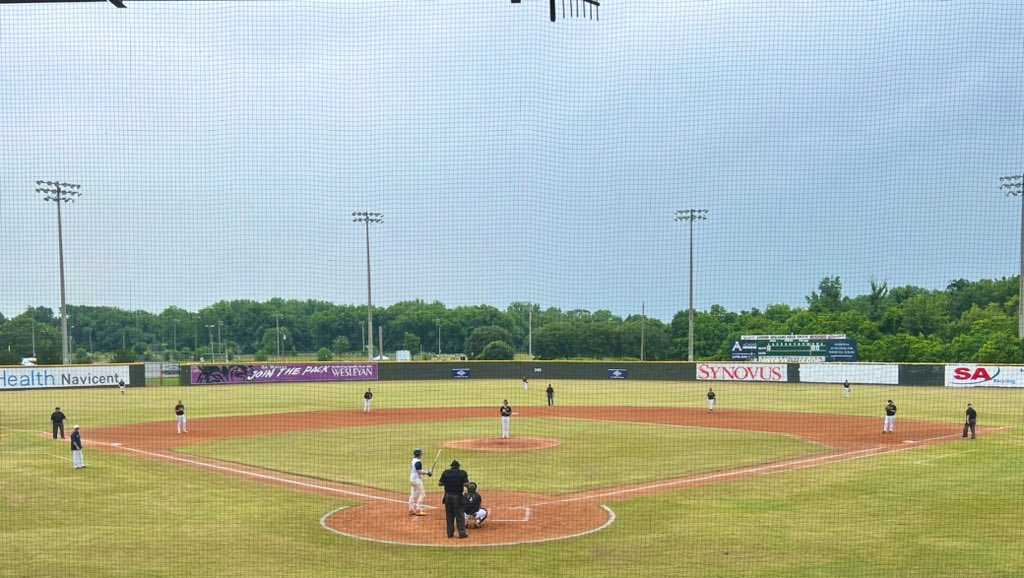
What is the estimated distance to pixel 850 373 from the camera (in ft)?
164

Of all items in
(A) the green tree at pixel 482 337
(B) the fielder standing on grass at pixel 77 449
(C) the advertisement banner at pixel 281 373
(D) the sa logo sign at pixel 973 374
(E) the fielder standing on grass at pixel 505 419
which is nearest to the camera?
(B) the fielder standing on grass at pixel 77 449

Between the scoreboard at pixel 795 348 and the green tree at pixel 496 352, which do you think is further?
the green tree at pixel 496 352

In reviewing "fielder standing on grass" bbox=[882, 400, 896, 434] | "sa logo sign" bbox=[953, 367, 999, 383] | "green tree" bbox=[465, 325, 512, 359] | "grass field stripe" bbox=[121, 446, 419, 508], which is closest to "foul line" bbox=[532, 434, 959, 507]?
"fielder standing on grass" bbox=[882, 400, 896, 434]

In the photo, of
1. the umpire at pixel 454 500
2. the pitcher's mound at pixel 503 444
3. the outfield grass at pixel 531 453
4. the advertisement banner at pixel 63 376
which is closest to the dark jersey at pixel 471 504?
the umpire at pixel 454 500

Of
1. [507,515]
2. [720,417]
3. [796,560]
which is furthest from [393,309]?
[796,560]

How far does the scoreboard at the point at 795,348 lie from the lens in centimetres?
5262

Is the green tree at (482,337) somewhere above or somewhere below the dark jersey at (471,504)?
above

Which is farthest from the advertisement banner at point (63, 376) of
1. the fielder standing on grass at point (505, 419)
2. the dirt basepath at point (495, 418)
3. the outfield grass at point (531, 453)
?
the fielder standing on grass at point (505, 419)

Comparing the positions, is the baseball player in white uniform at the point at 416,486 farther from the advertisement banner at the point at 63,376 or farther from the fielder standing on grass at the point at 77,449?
the advertisement banner at the point at 63,376

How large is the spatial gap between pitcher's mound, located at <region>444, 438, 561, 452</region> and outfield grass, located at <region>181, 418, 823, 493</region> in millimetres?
489

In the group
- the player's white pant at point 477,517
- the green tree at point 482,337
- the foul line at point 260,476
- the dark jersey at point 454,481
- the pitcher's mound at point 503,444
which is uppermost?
the green tree at point 482,337

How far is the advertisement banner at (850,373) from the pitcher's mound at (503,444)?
30.0 metres

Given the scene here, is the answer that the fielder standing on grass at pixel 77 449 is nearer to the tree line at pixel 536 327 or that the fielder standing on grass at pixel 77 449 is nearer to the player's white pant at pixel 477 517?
the player's white pant at pixel 477 517

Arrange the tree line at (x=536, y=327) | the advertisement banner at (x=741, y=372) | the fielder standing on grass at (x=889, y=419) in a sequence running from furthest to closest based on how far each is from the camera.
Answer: the advertisement banner at (x=741, y=372) → the tree line at (x=536, y=327) → the fielder standing on grass at (x=889, y=419)
